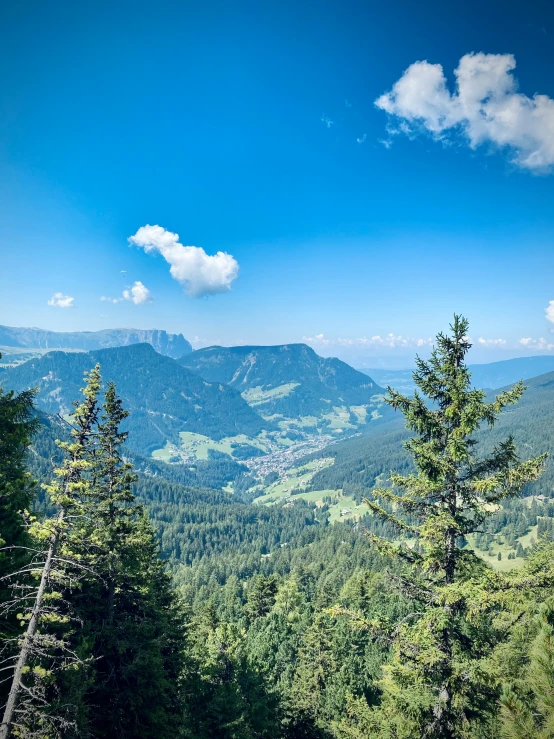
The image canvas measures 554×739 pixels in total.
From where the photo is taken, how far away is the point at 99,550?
20578 millimetres

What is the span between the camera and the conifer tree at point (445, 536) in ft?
40.6

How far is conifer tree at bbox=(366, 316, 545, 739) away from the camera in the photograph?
12.4m

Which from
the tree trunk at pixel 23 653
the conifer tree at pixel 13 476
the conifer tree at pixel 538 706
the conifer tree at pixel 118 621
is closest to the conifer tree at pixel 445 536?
the conifer tree at pixel 538 706

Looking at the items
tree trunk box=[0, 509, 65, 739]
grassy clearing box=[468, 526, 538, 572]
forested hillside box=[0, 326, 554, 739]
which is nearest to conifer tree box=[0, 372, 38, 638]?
forested hillside box=[0, 326, 554, 739]

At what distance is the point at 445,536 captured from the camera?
13.4 metres

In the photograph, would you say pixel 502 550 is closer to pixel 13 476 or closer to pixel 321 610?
pixel 321 610

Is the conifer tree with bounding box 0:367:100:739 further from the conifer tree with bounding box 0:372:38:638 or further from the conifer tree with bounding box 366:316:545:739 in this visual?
the conifer tree with bounding box 366:316:545:739

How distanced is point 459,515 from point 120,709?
61.0 ft

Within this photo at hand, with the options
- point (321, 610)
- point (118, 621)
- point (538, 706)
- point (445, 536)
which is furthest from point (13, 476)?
point (538, 706)

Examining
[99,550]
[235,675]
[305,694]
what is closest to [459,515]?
[99,550]

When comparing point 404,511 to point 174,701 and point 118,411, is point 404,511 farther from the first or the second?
point 174,701

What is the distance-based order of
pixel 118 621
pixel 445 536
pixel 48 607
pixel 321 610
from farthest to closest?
pixel 118 621
pixel 321 610
pixel 445 536
pixel 48 607

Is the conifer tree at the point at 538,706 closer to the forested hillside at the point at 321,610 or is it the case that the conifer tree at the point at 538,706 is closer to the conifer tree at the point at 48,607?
the forested hillside at the point at 321,610

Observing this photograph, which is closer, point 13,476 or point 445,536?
point 445,536
